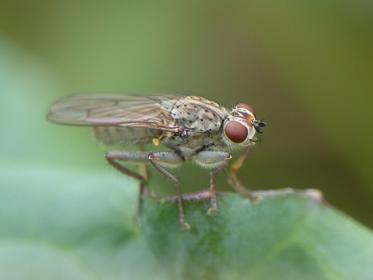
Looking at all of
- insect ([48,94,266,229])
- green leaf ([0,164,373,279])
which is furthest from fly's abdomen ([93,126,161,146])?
green leaf ([0,164,373,279])

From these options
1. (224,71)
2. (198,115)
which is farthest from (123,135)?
(224,71)

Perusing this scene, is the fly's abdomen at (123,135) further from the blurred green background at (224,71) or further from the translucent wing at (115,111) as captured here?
the blurred green background at (224,71)

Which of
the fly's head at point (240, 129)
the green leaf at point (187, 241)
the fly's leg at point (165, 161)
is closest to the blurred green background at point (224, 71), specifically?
the fly's leg at point (165, 161)

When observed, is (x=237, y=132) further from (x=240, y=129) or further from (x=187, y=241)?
(x=187, y=241)

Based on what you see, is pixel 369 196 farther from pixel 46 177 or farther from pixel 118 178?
pixel 46 177

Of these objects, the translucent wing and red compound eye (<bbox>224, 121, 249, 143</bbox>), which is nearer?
red compound eye (<bbox>224, 121, 249, 143</bbox>)

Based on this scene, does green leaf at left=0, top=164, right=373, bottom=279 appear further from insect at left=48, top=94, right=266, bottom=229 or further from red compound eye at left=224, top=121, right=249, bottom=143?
red compound eye at left=224, top=121, right=249, bottom=143
